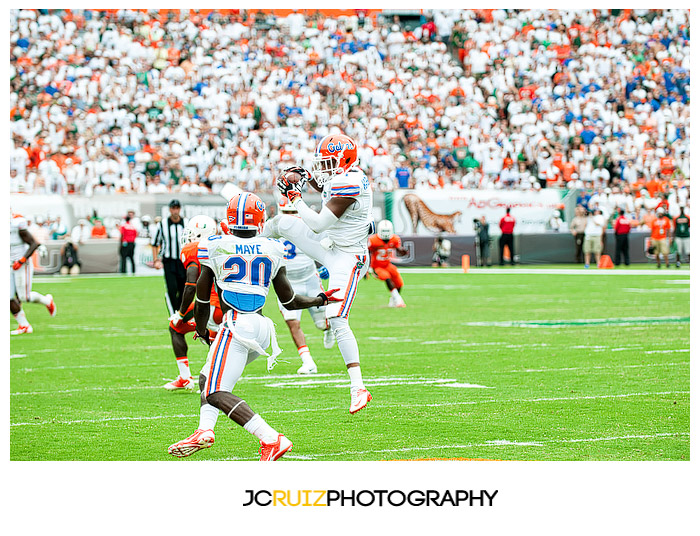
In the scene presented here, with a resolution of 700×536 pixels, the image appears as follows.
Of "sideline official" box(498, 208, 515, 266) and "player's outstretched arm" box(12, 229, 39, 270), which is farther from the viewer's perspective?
"sideline official" box(498, 208, 515, 266)

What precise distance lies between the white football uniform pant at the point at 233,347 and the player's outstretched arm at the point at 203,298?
9.7 inches

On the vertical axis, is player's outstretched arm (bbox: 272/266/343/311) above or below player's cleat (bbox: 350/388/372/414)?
above

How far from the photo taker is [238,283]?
17.7ft

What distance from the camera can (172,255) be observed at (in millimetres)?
10086

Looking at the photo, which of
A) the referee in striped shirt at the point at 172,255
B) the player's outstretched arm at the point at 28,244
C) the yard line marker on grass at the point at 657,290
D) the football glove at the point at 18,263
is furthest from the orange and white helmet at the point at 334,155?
the yard line marker on grass at the point at 657,290

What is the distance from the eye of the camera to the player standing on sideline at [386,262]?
1553cm

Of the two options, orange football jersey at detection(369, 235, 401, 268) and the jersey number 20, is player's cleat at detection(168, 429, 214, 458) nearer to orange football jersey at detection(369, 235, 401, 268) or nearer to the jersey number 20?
the jersey number 20

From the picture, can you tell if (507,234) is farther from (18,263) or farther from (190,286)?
(190,286)

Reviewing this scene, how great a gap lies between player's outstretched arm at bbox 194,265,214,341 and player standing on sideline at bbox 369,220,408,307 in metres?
9.47

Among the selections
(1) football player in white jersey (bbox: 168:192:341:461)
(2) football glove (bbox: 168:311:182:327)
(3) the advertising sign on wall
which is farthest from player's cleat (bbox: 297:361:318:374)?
(3) the advertising sign on wall

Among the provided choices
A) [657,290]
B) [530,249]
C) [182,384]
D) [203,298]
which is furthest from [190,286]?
[530,249]

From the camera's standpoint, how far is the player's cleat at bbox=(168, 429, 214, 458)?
5.18m

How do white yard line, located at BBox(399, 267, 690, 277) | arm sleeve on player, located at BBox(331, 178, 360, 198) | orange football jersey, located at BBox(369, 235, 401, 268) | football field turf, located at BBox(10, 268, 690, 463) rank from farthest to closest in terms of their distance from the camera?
1. white yard line, located at BBox(399, 267, 690, 277)
2. orange football jersey, located at BBox(369, 235, 401, 268)
3. arm sleeve on player, located at BBox(331, 178, 360, 198)
4. football field turf, located at BBox(10, 268, 690, 463)
